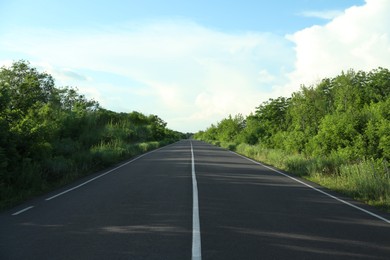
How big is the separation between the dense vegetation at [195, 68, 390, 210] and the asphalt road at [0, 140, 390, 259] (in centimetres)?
230

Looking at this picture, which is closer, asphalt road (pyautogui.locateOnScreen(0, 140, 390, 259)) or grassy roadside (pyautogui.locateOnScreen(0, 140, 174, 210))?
asphalt road (pyautogui.locateOnScreen(0, 140, 390, 259))

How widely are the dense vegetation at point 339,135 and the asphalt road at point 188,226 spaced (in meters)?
2.30

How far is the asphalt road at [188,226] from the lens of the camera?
17.4 ft

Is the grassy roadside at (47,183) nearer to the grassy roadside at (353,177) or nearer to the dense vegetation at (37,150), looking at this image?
the dense vegetation at (37,150)

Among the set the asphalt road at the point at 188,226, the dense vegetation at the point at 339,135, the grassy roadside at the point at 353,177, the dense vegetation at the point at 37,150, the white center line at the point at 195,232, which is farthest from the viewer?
the dense vegetation at the point at 339,135

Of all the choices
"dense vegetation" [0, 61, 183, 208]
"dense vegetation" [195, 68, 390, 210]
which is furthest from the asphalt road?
"dense vegetation" [195, 68, 390, 210]

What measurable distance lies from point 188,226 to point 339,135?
1573 cm

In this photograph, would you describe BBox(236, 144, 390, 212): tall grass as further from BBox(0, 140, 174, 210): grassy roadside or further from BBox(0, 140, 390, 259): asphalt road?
BBox(0, 140, 174, 210): grassy roadside

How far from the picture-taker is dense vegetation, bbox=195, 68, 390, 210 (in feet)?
40.5

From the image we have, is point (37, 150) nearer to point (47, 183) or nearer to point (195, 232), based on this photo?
point (47, 183)

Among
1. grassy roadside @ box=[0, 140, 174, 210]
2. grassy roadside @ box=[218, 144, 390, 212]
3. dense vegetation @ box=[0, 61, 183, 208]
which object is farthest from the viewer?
dense vegetation @ box=[0, 61, 183, 208]

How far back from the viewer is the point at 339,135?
19938 millimetres

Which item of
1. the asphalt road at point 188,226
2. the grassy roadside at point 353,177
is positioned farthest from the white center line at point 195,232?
the grassy roadside at point 353,177

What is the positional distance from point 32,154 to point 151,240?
9468 mm
